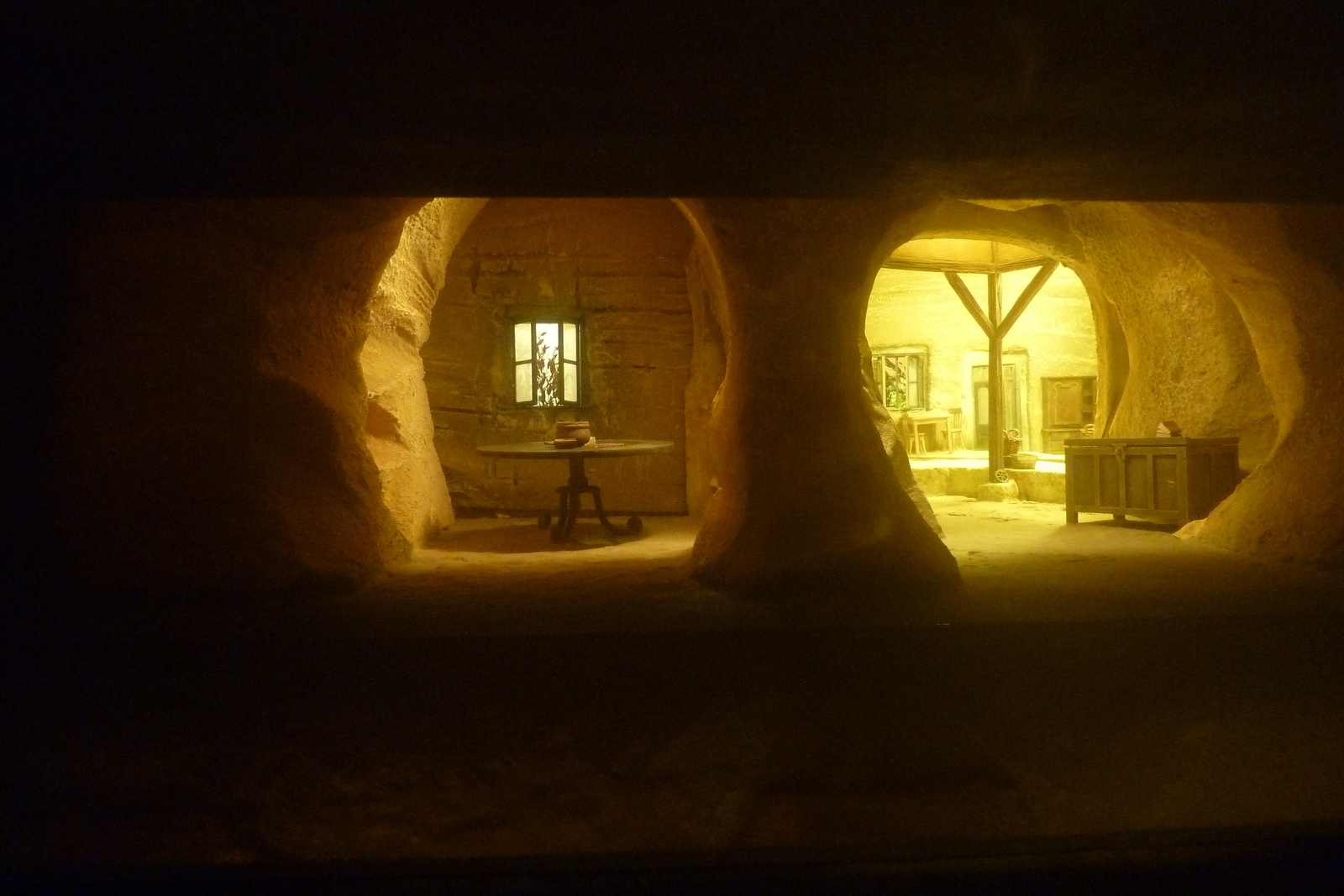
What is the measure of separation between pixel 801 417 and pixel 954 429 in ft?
39.4

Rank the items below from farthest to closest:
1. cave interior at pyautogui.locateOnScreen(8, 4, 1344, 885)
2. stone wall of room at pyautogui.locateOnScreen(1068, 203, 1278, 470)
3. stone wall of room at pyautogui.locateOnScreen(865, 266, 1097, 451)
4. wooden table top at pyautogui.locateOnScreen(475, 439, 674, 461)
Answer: stone wall of room at pyautogui.locateOnScreen(865, 266, 1097, 451), stone wall of room at pyautogui.locateOnScreen(1068, 203, 1278, 470), wooden table top at pyautogui.locateOnScreen(475, 439, 674, 461), cave interior at pyautogui.locateOnScreen(8, 4, 1344, 885)

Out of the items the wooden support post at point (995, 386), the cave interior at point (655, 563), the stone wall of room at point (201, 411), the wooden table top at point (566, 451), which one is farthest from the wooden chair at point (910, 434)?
the stone wall of room at point (201, 411)

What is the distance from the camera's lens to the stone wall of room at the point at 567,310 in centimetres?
858

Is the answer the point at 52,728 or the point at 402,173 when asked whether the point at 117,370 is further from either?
the point at 402,173

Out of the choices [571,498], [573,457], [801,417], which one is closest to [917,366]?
[571,498]

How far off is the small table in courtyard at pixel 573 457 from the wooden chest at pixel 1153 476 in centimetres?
384

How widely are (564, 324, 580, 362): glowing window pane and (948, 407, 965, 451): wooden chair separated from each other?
9.44 m

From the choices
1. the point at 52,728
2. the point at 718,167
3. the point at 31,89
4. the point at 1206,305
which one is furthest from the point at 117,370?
the point at 1206,305

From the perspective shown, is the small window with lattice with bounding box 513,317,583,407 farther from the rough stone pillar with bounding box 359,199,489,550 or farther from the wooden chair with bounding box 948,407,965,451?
the wooden chair with bounding box 948,407,965,451

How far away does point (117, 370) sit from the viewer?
14.8 ft

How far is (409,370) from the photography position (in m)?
7.37

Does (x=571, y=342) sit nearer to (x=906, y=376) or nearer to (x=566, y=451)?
(x=566, y=451)

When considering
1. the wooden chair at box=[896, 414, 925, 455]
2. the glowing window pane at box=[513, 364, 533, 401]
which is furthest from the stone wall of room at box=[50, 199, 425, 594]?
the wooden chair at box=[896, 414, 925, 455]

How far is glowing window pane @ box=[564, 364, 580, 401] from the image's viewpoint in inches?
340
